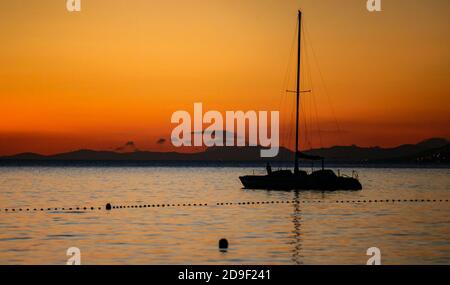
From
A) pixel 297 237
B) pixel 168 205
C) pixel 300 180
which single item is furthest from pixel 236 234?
pixel 300 180

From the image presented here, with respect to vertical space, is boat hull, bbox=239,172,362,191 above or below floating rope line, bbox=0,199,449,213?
above

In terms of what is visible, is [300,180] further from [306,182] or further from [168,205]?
[168,205]

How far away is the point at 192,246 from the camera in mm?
37750

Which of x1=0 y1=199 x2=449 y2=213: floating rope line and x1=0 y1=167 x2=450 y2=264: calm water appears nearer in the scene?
x1=0 y1=167 x2=450 y2=264: calm water

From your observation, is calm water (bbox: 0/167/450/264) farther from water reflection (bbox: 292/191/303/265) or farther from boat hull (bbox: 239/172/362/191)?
boat hull (bbox: 239/172/362/191)

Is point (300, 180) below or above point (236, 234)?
above

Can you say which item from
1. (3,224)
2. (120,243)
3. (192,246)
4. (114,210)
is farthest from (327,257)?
(114,210)

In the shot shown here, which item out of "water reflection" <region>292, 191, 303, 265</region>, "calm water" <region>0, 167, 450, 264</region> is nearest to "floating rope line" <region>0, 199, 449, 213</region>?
"calm water" <region>0, 167, 450, 264</region>

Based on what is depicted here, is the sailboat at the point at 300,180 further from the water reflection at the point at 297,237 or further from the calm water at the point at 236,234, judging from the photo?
the water reflection at the point at 297,237

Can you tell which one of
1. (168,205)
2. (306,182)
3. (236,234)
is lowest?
(168,205)

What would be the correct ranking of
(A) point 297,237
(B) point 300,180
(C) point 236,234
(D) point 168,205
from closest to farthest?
(A) point 297,237
(C) point 236,234
(D) point 168,205
(B) point 300,180

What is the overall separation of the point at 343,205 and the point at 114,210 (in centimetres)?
2136

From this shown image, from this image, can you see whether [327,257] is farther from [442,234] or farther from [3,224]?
[3,224]

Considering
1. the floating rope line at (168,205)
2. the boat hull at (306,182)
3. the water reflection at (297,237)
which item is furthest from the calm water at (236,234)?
the boat hull at (306,182)
